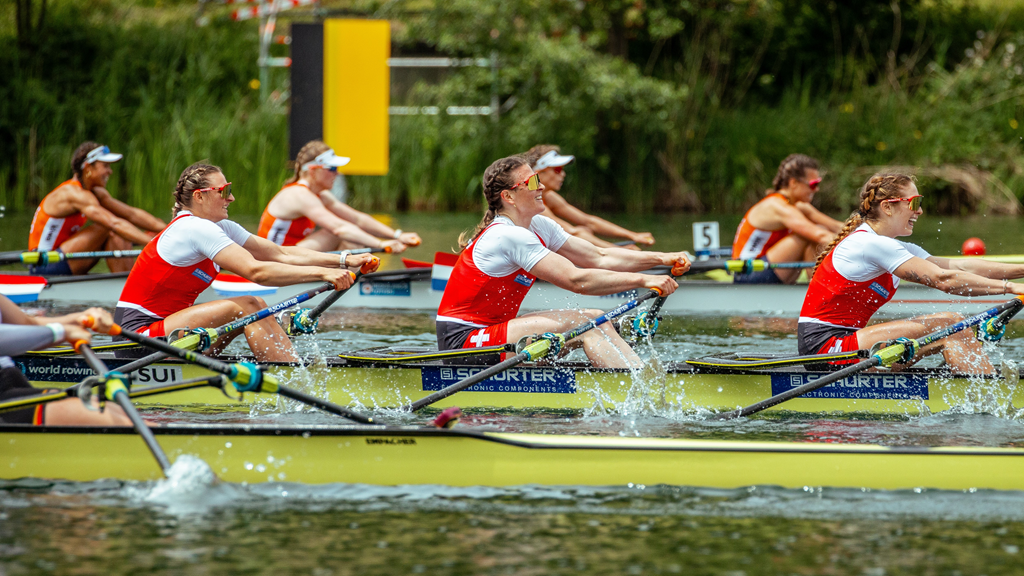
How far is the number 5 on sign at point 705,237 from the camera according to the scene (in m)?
10.9

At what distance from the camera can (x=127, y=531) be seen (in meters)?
4.46

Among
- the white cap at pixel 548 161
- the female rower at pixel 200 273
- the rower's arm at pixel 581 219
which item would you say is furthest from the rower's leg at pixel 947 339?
the rower's arm at pixel 581 219

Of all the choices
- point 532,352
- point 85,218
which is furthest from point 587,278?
point 85,218

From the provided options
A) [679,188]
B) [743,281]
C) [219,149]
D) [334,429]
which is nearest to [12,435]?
[334,429]

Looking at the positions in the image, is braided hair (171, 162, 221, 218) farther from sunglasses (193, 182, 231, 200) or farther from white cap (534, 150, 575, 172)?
white cap (534, 150, 575, 172)

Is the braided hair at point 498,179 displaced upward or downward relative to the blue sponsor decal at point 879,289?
upward

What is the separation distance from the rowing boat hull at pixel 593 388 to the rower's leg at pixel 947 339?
3.3 inches

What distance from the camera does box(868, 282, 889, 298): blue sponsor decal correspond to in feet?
20.8

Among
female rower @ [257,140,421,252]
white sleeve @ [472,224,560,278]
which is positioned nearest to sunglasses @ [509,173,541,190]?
white sleeve @ [472,224,560,278]

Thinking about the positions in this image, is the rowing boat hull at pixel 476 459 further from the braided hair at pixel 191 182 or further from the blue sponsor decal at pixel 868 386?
the braided hair at pixel 191 182

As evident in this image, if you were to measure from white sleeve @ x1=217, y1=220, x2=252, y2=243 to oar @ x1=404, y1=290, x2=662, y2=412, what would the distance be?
152 cm

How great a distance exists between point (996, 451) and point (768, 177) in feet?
52.9

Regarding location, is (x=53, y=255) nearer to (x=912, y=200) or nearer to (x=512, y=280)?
(x=512, y=280)

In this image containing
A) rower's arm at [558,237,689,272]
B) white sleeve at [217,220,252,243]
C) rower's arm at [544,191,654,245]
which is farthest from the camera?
rower's arm at [544,191,654,245]
